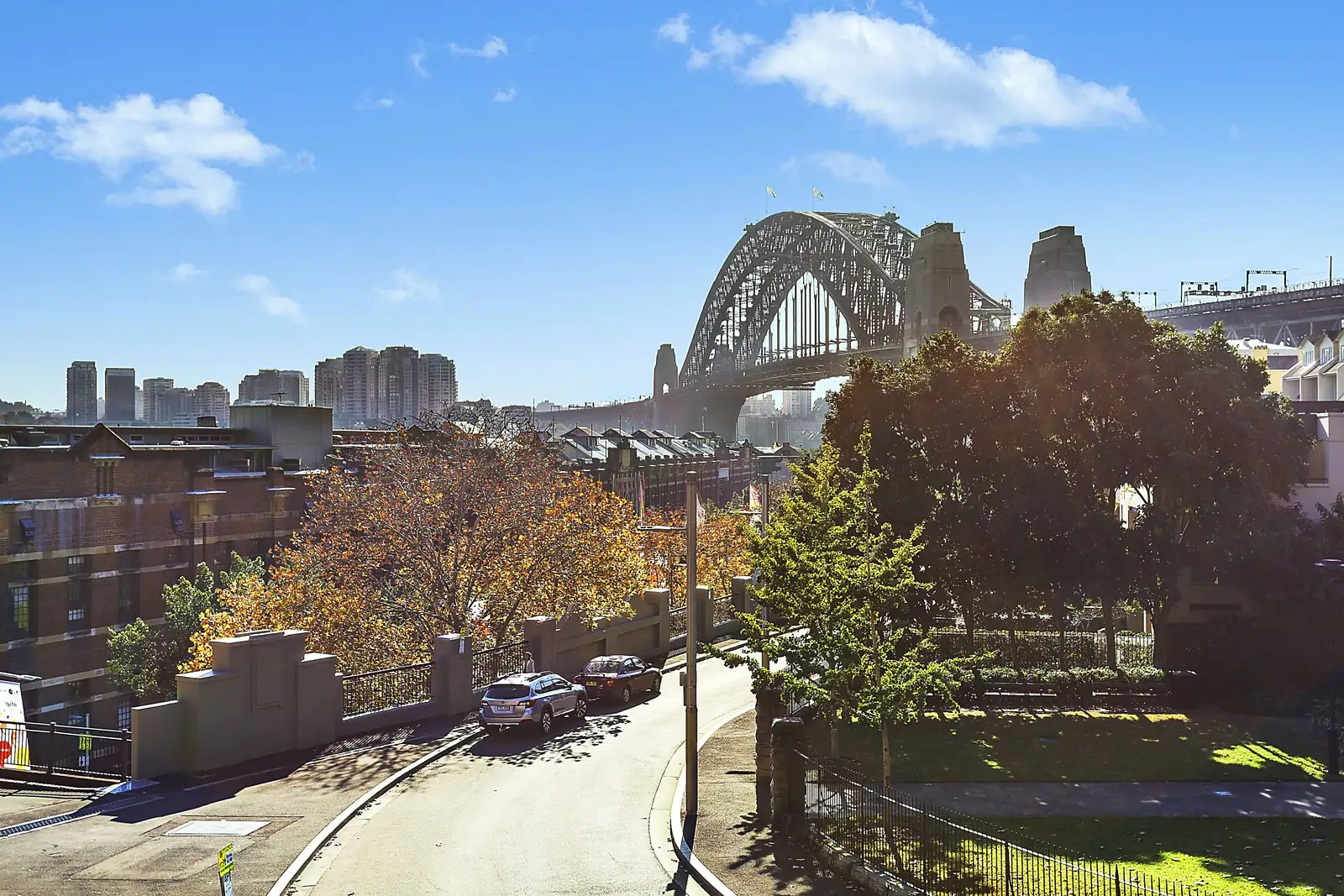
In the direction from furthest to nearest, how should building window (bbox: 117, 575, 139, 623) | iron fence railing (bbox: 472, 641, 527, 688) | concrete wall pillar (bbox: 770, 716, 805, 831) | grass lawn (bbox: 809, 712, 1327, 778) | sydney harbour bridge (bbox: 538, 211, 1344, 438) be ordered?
1. sydney harbour bridge (bbox: 538, 211, 1344, 438)
2. building window (bbox: 117, 575, 139, 623)
3. iron fence railing (bbox: 472, 641, 527, 688)
4. grass lawn (bbox: 809, 712, 1327, 778)
5. concrete wall pillar (bbox: 770, 716, 805, 831)

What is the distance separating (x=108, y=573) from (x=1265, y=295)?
113 m

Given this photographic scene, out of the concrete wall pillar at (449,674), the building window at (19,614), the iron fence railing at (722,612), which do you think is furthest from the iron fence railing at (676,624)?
the building window at (19,614)

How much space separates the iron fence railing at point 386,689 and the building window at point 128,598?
21.2 m

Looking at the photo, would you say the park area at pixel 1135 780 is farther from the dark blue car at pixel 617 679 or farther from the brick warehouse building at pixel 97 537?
the brick warehouse building at pixel 97 537

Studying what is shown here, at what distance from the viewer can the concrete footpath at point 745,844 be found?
1828 cm

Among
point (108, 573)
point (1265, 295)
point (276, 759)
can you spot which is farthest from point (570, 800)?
point (1265, 295)

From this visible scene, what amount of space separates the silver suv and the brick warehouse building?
770 inches

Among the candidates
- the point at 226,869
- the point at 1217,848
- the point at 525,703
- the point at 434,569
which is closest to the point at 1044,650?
the point at 1217,848

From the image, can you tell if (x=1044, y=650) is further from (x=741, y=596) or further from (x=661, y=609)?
(x=741, y=596)

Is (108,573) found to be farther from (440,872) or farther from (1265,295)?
(1265,295)

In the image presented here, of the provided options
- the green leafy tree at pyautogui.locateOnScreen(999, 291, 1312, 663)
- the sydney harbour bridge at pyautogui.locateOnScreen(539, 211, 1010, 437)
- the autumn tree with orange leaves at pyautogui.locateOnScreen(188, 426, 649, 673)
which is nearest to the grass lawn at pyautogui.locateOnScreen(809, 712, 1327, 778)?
the green leafy tree at pyautogui.locateOnScreen(999, 291, 1312, 663)

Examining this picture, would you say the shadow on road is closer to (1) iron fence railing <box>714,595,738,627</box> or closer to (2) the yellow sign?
(2) the yellow sign

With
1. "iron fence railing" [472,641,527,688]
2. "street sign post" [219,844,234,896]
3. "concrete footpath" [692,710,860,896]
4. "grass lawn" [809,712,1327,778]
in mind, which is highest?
"street sign post" [219,844,234,896]

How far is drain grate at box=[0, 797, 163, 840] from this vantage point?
20.0 m
